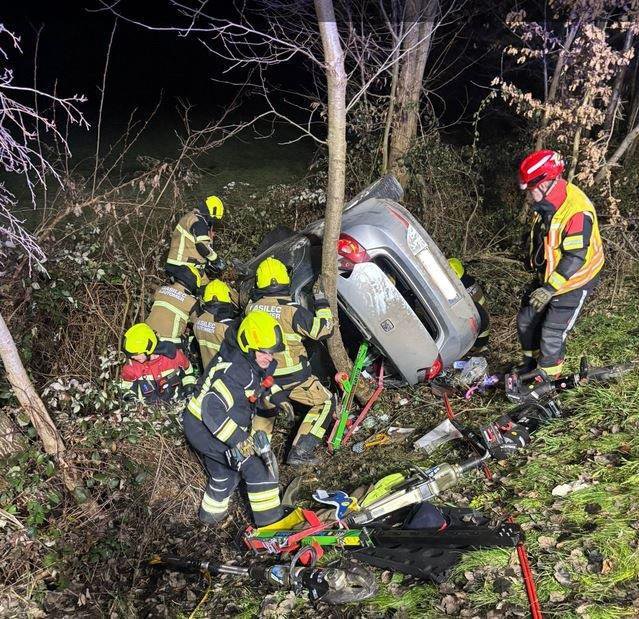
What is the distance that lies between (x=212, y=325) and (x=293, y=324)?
1.19 m

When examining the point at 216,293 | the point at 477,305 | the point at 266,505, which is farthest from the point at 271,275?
the point at 477,305

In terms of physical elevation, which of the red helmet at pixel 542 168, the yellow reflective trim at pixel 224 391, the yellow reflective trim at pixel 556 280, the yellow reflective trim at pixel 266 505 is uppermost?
the red helmet at pixel 542 168

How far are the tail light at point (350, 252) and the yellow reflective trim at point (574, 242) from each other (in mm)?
1658

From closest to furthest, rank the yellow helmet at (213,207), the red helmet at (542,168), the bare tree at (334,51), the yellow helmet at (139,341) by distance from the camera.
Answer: the bare tree at (334,51), the red helmet at (542,168), the yellow helmet at (139,341), the yellow helmet at (213,207)

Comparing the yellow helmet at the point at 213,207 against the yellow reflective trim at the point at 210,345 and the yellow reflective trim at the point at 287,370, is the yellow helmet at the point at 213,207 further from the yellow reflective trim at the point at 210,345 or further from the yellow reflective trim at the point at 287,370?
the yellow reflective trim at the point at 287,370

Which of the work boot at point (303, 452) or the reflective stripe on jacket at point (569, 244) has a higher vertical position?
the reflective stripe on jacket at point (569, 244)

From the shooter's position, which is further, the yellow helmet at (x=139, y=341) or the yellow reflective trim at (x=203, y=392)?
the yellow helmet at (x=139, y=341)

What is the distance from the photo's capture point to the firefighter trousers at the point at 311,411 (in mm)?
5285

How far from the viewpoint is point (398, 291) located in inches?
207

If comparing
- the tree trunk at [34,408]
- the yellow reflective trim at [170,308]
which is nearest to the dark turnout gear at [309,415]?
the yellow reflective trim at [170,308]

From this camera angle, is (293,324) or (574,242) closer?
(574,242)

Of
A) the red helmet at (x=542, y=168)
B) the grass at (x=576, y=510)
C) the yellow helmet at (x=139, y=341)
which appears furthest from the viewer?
the yellow helmet at (x=139, y=341)

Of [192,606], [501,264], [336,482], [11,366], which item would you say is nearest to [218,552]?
[192,606]

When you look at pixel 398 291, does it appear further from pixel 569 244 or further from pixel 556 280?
pixel 569 244
